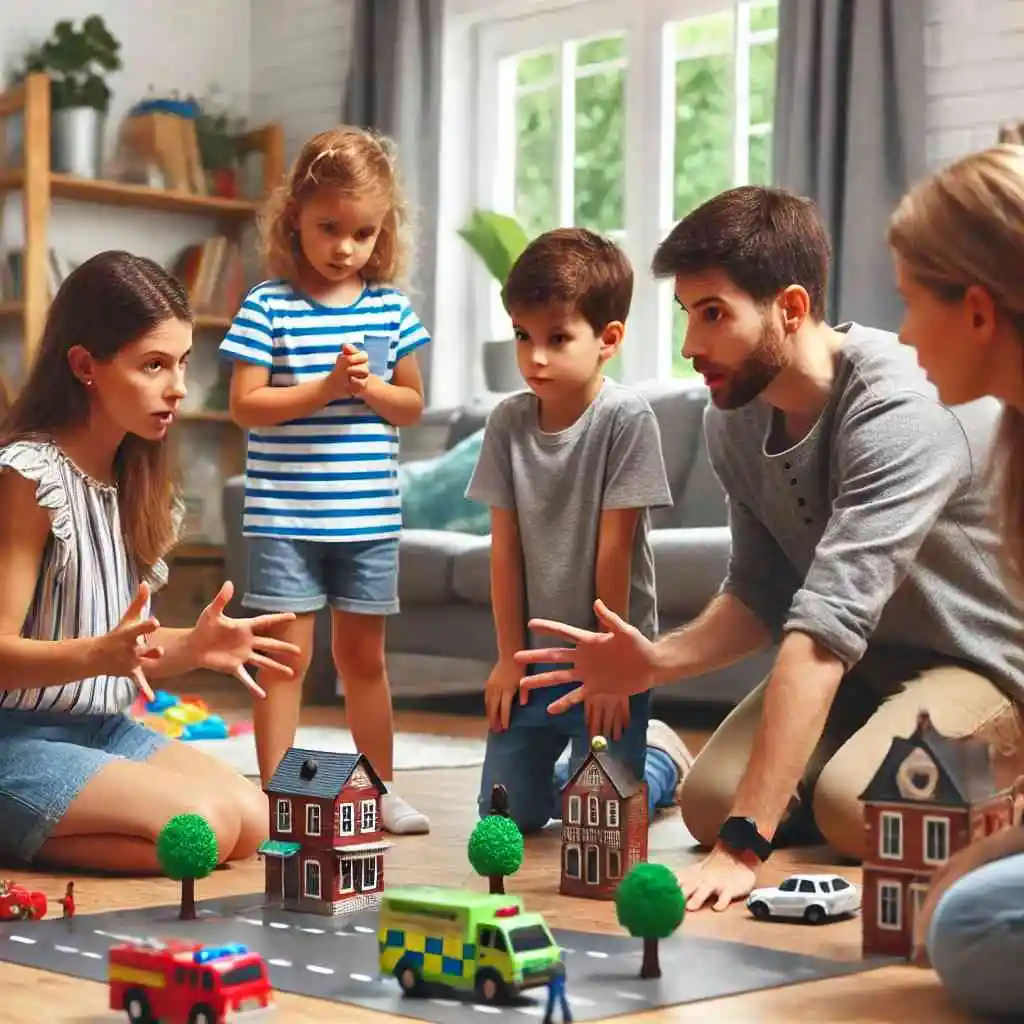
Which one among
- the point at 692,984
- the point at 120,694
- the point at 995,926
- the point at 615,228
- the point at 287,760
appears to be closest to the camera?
the point at 995,926

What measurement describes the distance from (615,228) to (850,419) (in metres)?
3.34

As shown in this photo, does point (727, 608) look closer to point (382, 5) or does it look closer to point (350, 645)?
point (350, 645)

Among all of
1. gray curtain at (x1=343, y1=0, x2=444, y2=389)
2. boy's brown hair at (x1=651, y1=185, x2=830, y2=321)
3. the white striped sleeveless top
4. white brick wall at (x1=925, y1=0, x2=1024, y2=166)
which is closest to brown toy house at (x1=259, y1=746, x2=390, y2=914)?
the white striped sleeveless top

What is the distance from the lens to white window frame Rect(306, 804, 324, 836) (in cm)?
181

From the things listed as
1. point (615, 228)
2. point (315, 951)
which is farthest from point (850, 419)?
point (615, 228)

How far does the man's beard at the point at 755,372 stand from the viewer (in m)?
2.10

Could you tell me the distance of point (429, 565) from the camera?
14.0ft

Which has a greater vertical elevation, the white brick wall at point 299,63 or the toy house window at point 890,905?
the white brick wall at point 299,63

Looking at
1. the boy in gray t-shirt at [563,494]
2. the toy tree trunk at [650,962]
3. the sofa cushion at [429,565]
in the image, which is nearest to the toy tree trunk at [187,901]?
the toy tree trunk at [650,962]

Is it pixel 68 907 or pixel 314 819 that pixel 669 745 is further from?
pixel 68 907

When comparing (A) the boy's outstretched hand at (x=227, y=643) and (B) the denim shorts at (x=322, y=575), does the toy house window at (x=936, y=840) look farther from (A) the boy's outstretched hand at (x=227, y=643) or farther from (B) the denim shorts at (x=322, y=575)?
(B) the denim shorts at (x=322, y=575)

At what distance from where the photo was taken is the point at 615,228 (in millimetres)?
5379

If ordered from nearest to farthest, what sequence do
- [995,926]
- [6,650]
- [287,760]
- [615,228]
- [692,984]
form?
[995,926], [692,984], [287,760], [6,650], [615,228]

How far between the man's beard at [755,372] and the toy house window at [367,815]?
67cm
